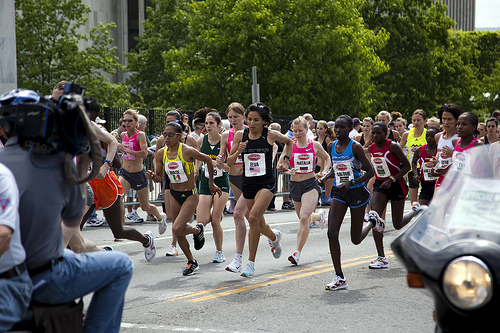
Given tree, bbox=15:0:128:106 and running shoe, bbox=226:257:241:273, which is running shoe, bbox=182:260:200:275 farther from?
tree, bbox=15:0:128:106

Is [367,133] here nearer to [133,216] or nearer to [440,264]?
[133,216]

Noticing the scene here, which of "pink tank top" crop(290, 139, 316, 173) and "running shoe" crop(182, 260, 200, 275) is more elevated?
"pink tank top" crop(290, 139, 316, 173)

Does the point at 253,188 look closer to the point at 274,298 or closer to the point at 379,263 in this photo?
the point at 274,298

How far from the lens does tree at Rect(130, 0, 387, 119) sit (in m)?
30.7

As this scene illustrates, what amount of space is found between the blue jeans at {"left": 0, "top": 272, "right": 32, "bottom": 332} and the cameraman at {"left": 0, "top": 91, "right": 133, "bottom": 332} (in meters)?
0.13

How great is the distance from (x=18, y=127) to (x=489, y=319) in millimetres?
2427

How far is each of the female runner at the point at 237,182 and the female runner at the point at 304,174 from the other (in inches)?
30.6

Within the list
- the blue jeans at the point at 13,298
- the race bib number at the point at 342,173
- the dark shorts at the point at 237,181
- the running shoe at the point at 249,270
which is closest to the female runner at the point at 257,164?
the running shoe at the point at 249,270

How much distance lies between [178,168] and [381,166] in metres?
2.61

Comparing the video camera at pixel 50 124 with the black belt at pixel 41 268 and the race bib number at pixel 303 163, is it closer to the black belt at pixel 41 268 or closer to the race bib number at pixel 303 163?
the black belt at pixel 41 268

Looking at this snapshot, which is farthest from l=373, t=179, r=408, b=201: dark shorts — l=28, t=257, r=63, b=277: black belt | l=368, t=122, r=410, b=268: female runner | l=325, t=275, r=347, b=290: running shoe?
l=28, t=257, r=63, b=277: black belt

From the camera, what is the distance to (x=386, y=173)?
915cm

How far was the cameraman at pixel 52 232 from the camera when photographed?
3.54m

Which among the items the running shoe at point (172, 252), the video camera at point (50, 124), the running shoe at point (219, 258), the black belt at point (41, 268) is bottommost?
the running shoe at point (172, 252)
